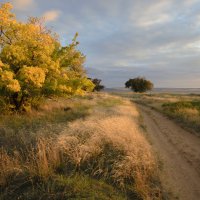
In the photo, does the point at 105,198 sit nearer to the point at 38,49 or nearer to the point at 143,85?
A: the point at 38,49

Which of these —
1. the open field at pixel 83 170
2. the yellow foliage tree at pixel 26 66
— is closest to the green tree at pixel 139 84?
the yellow foliage tree at pixel 26 66

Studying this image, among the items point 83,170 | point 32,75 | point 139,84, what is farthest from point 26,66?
point 139,84

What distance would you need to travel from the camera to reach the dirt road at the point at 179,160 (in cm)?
713

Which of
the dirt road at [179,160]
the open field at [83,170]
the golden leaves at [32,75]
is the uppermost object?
the golden leaves at [32,75]

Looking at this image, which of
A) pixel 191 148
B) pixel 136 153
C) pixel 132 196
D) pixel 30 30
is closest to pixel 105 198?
pixel 132 196

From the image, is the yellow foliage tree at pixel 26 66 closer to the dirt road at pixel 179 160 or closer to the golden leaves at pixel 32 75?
the golden leaves at pixel 32 75

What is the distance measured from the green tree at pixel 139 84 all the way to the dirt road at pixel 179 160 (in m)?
77.4

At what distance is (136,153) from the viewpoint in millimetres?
8234

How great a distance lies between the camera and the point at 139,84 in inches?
3679

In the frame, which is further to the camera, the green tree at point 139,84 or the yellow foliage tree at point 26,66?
the green tree at point 139,84

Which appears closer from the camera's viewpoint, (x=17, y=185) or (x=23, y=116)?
(x=17, y=185)

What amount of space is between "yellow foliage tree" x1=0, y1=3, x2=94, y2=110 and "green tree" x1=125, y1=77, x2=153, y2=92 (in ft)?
253

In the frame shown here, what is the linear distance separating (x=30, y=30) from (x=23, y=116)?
5.45m

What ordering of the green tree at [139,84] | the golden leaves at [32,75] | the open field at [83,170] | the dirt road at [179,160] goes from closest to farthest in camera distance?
the open field at [83,170] < the dirt road at [179,160] < the golden leaves at [32,75] < the green tree at [139,84]
